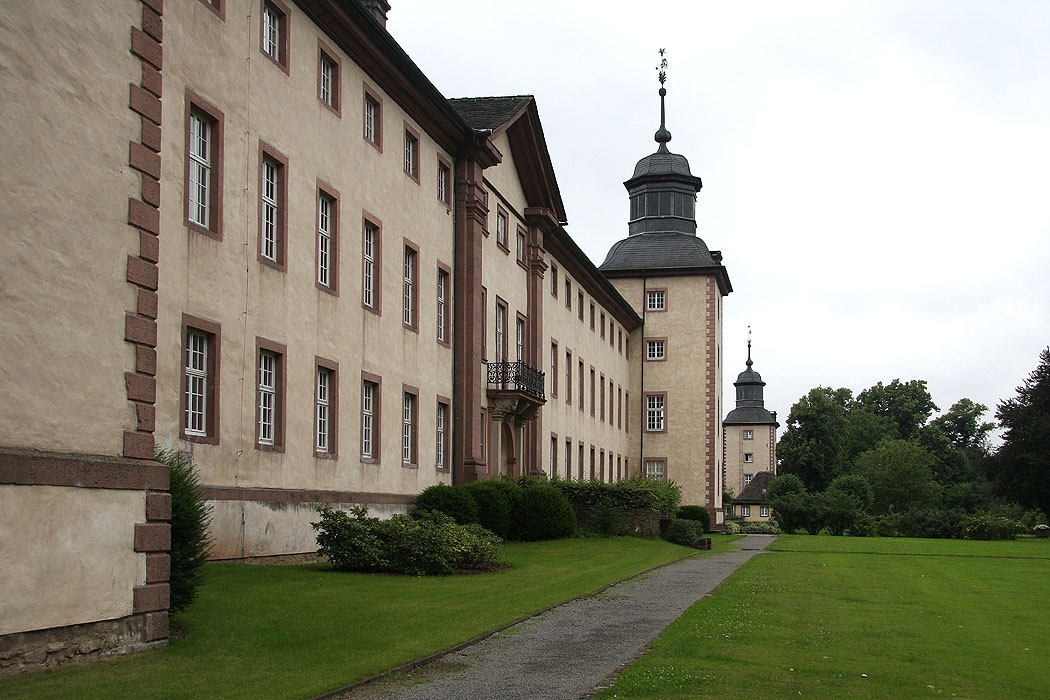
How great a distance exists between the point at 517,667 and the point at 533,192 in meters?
30.2

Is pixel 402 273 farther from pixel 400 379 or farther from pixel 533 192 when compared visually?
pixel 533 192

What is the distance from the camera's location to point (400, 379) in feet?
88.0

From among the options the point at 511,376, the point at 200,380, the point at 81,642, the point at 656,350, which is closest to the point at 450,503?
the point at 200,380

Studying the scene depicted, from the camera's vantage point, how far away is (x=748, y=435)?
12319 centimetres

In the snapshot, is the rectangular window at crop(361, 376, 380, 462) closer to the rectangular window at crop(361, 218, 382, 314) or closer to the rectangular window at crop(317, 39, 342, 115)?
the rectangular window at crop(361, 218, 382, 314)

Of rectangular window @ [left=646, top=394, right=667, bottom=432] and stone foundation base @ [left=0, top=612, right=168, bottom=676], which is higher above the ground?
rectangular window @ [left=646, top=394, right=667, bottom=432]

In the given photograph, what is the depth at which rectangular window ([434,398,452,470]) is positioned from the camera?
29844 millimetres

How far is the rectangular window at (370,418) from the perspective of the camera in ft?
81.1

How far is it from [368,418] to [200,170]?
805cm

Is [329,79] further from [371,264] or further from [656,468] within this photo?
[656,468]

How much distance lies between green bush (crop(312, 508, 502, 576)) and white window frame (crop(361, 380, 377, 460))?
4626 mm

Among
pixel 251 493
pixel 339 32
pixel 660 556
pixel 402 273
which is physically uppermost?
pixel 339 32

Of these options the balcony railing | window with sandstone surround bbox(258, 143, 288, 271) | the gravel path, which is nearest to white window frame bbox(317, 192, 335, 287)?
window with sandstone surround bbox(258, 143, 288, 271)

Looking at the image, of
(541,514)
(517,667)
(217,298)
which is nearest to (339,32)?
(217,298)
